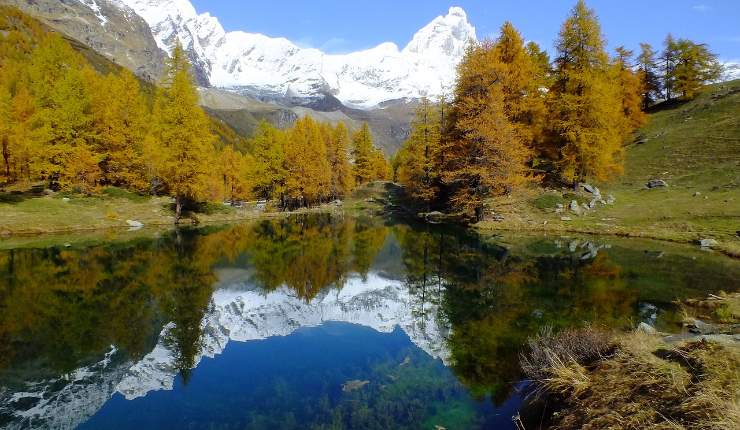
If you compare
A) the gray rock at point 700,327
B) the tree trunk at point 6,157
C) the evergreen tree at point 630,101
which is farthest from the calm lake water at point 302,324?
the evergreen tree at point 630,101

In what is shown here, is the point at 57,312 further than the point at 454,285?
No

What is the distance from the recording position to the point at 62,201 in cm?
4544

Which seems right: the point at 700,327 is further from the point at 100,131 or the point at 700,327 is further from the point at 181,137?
the point at 100,131

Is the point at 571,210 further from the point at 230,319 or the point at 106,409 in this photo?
the point at 106,409

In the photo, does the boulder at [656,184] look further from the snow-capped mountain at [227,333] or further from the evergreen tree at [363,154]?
the evergreen tree at [363,154]

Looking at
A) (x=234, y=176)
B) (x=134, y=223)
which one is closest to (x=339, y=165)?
(x=234, y=176)

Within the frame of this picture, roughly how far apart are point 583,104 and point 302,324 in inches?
1468

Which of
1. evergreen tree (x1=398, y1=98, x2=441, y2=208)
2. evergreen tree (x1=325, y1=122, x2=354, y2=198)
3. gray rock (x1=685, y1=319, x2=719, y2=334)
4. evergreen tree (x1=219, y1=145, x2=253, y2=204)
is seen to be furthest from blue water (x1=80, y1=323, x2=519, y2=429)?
evergreen tree (x1=219, y1=145, x2=253, y2=204)

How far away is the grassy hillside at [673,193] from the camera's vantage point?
34188 millimetres

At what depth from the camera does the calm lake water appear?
35.2 feet

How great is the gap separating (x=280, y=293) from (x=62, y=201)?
36732 millimetres

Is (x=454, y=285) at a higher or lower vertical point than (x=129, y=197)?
lower

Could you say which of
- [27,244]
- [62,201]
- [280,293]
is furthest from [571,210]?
[62,201]

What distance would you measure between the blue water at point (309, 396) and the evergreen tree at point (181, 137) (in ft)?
126
